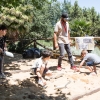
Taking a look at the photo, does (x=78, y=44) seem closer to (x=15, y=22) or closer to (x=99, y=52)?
(x=99, y=52)

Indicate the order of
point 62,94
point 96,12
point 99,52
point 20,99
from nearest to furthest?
point 20,99 < point 62,94 < point 99,52 < point 96,12

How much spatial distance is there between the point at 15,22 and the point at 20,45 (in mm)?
1901

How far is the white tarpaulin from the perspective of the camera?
31.6 feet

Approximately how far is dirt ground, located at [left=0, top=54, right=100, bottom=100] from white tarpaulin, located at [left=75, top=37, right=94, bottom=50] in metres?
2.19

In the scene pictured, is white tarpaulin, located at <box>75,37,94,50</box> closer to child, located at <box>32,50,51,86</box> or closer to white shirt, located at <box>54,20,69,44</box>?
white shirt, located at <box>54,20,69,44</box>

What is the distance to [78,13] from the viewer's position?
183ft

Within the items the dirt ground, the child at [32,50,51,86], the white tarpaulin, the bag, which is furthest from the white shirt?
the bag

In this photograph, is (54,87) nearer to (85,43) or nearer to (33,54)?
(85,43)

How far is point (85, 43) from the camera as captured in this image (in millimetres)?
9758

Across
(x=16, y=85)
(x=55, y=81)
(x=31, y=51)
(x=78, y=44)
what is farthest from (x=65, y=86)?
(x=31, y=51)

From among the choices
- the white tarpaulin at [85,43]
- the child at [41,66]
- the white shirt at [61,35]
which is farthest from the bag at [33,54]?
the child at [41,66]

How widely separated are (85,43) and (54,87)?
12.6 ft

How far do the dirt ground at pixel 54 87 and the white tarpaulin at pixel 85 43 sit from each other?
219 centimetres

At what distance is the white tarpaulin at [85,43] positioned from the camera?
9.63 metres
